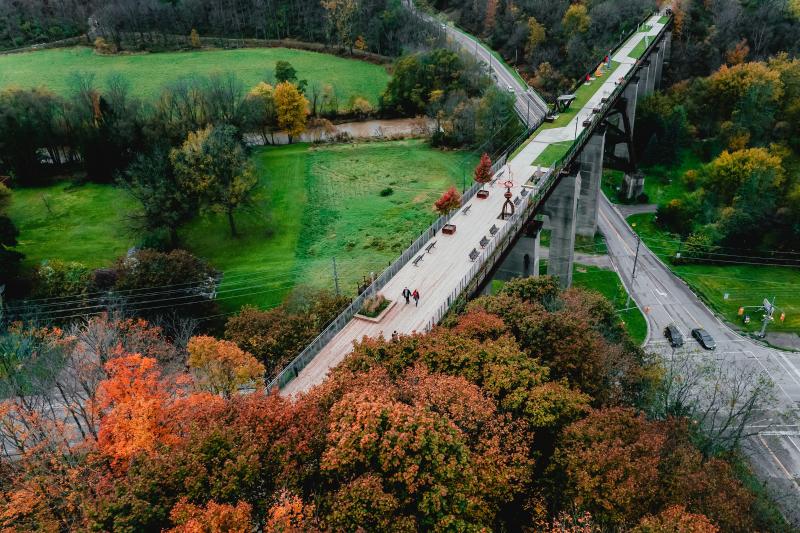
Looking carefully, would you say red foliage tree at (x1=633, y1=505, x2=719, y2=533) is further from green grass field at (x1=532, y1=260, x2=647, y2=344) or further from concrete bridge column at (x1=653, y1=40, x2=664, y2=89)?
concrete bridge column at (x1=653, y1=40, x2=664, y2=89)

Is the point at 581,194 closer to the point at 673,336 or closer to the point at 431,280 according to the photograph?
the point at 673,336

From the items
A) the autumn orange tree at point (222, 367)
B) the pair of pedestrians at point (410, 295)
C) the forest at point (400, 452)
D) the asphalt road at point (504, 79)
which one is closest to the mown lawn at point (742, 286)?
the asphalt road at point (504, 79)

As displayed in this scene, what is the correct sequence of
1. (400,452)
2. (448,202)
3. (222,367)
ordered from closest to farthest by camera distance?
1. (400,452)
2. (222,367)
3. (448,202)

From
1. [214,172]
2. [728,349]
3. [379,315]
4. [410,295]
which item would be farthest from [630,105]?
[379,315]

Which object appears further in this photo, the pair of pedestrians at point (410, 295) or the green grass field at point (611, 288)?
the green grass field at point (611, 288)

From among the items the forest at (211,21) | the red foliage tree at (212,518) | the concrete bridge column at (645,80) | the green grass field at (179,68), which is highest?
the forest at (211,21)

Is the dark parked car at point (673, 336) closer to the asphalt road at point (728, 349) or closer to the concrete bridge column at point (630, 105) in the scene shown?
the asphalt road at point (728, 349)

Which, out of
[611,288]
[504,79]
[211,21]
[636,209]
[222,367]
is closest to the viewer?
[222,367]
